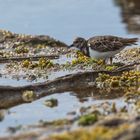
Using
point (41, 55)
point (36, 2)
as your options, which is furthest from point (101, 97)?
point (36, 2)

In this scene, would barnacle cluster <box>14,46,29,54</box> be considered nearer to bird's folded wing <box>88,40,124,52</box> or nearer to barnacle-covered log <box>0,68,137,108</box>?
bird's folded wing <box>88,40,124,52</box>

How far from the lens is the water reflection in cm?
1945

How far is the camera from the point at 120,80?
1204 centimetres

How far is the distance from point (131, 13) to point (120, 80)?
9.67m

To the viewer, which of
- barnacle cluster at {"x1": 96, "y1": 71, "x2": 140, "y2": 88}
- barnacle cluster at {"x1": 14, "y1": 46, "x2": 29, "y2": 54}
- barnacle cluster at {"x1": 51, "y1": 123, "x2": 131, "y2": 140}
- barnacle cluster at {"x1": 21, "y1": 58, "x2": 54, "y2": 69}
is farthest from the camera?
barnacle cluster at {"x1": 14, "y1": 46, "x2": 29, "y2": 54}

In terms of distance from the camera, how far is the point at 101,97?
37.0ft

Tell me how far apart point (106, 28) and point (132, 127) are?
1241 centimetres

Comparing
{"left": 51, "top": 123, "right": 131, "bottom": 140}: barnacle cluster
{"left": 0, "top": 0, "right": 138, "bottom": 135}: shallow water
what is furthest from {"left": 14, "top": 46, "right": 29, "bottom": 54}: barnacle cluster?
{"left": 51, "top": 123, "right": 131, "bottom": 140}: barnacle cluster

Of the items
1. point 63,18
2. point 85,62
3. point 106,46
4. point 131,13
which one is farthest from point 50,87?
point 131,13

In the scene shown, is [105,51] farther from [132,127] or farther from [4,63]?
[132,127]

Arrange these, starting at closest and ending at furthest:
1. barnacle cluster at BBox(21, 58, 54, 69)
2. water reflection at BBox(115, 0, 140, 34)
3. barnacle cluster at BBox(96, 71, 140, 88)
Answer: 1. barnacle cluster at BBox(96, 71, 140, 88)
2. barnacle cluster at BBox(21, 58, 54, 69)
3. water reflection at BBox(115, 0, 140, 34)

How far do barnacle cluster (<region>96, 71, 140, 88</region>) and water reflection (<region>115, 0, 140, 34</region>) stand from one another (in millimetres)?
6686

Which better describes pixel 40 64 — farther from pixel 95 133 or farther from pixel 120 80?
pixel 95 133

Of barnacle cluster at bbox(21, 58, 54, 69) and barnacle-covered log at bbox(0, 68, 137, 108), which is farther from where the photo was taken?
barnacle cluster at bbox(21, 58, 54, 69)
